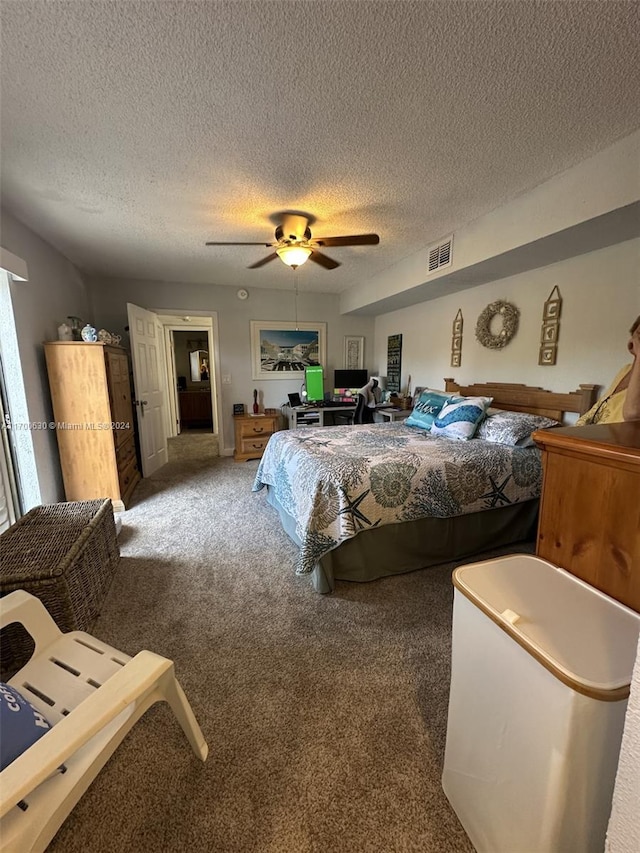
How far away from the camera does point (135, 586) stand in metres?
2.16

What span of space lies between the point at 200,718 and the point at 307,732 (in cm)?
43

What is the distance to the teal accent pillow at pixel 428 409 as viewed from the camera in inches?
128

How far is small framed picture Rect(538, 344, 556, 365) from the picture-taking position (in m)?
2.79

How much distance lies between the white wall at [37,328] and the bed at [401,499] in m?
2.02

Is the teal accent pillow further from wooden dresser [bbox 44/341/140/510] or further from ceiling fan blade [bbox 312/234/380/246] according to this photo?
wooden dresser [bbox 44/341/140/510]

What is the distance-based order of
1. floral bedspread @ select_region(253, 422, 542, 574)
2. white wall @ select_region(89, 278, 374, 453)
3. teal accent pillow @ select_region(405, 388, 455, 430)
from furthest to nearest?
white wall @ select_region(89, 278, 374, 453) < teal accent pillow @ select_region(405, 388, 455, 430) < floral bedspread @ select_region(253, 422, 542, 574)

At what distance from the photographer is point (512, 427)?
265 cm

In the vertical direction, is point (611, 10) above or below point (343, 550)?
above

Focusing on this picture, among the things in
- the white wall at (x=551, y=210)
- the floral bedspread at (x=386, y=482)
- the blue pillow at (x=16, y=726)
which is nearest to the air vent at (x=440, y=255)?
the white wall at (x=551, y=210)

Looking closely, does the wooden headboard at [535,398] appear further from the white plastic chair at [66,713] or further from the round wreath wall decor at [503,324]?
the white plastic chair at [66,713]

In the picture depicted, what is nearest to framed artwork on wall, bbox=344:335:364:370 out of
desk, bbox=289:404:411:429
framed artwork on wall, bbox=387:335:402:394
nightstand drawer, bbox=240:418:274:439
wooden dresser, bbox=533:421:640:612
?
framed artwork on wall, bbox=387:335:402:394

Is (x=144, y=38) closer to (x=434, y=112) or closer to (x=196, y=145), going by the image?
(x=196, y=145)

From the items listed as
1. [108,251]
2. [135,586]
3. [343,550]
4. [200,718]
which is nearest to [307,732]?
[200,718]

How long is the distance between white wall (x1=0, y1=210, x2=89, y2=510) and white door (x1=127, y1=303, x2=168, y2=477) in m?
0.82
